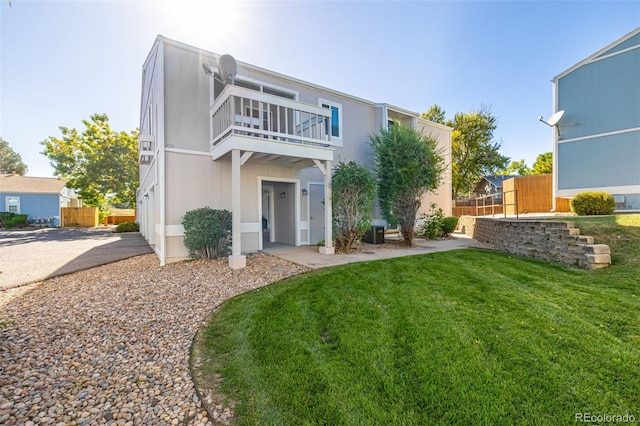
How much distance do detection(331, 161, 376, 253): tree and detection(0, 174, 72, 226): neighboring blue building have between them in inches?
1127

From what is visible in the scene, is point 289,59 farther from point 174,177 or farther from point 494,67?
point 494,67

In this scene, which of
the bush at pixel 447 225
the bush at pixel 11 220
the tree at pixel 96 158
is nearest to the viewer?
the bush at pixel 447 225

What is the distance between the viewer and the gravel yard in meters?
2.20

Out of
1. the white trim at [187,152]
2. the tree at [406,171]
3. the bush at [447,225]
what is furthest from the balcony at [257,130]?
the bush at [447,225]

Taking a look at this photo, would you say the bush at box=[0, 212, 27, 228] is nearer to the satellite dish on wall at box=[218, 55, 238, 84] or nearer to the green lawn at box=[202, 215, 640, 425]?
the satellite dish on wall at box=[218, 55, 238, 84]

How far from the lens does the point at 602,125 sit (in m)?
11.0

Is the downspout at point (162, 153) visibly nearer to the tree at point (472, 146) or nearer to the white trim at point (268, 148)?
the white trim at point (268, 148)

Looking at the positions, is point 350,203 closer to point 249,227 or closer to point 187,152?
point 249,227

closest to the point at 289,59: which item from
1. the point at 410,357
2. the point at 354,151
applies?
the point at 354,151

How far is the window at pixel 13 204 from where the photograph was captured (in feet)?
75.8

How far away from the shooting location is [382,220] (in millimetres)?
11695

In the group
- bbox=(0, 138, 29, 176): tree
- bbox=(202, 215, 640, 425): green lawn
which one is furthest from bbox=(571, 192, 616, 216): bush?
bbox=(0, 138, 29, 176): tree

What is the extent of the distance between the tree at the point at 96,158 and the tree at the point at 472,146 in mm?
28007

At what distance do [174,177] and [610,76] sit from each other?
16376 mm
